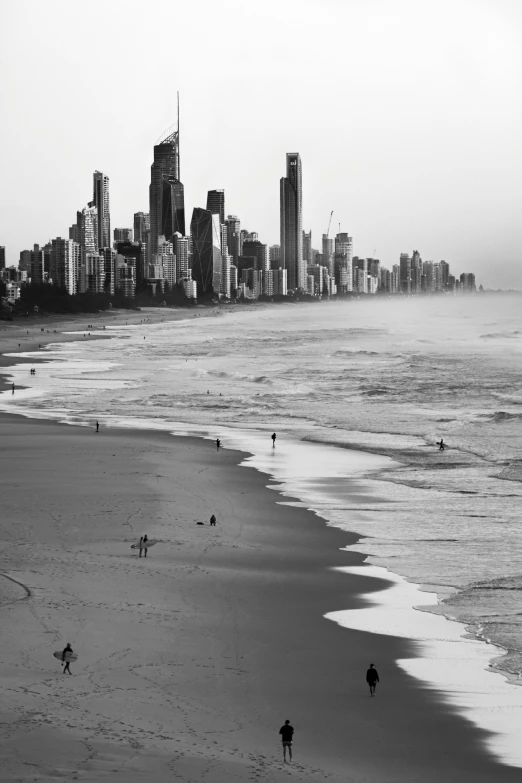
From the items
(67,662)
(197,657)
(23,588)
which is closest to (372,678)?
(197,657)

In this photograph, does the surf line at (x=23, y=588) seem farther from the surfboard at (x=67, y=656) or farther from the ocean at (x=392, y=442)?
the ocean at (x=392, y=442)

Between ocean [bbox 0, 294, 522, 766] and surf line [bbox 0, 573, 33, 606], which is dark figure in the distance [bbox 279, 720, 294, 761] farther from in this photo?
surf line [bbox 0, 573, 33, 606]

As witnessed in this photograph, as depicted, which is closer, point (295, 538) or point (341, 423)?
point (295, 538)

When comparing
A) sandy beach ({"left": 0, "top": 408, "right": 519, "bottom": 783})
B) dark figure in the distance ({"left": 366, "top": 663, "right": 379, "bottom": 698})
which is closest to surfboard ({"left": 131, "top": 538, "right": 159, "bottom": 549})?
sandy beach ({"left": 0, "top": 408, "right": 519, "bottom": 783})

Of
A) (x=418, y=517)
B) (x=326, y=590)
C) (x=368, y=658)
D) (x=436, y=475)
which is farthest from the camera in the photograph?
(x=436, y=475)

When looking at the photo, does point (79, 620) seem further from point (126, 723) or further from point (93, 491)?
point (93, 491)

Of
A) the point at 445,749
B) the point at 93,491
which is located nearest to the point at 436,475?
the point at 93,491

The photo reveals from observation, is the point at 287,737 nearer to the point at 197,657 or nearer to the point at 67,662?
the point at 197,657
